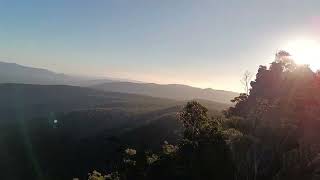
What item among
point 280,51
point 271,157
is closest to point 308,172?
point 271,157

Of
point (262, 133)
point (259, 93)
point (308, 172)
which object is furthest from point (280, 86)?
point (308, 172)

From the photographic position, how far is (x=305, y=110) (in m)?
105

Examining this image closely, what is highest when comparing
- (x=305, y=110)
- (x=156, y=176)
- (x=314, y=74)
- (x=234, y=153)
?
(x=314, y=74)

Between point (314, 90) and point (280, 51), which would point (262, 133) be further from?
point (280, 51)

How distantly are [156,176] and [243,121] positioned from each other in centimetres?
2381

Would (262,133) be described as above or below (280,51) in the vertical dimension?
below

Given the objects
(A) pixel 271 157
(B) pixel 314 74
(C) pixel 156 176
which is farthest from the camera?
(B) pixel 314 74

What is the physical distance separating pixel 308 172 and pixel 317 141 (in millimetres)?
19038

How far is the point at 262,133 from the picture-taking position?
90188 millimetres

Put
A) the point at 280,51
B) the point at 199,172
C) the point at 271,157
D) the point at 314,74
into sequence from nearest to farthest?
the point at 271,157
the point at 199,172
the point at 314,74
the point at 280,51

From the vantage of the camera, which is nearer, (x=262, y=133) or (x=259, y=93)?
(x=262, y=133)

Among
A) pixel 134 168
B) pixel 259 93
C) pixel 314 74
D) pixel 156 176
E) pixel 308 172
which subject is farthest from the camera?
pixel 259 93

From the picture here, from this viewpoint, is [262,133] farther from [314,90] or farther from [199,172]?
[314,90]

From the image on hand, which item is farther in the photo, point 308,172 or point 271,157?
point 271,157
